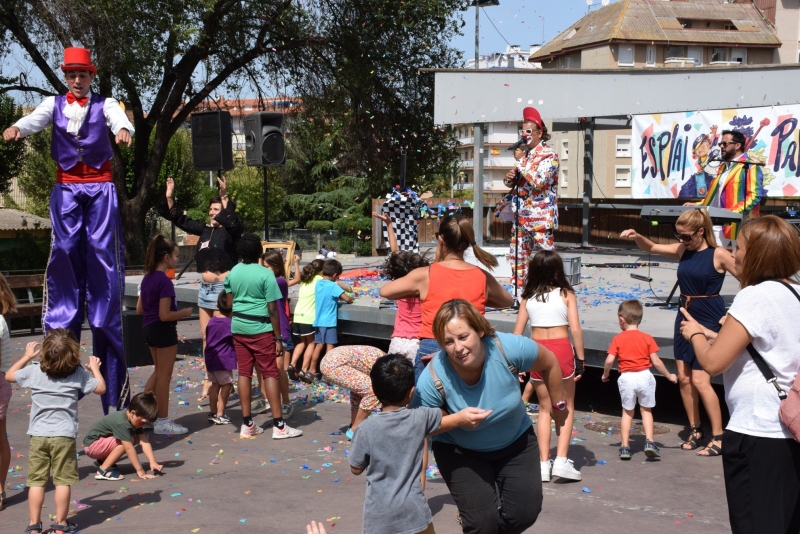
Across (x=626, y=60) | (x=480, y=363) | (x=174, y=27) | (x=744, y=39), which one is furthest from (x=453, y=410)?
(x=744, y=39)

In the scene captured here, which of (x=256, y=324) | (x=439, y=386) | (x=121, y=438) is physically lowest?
(x=121, y=438)

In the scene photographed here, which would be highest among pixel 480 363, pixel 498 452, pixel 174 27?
pixel 174 27

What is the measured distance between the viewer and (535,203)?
8.98 metres

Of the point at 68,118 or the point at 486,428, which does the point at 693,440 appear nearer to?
the point at 486,428

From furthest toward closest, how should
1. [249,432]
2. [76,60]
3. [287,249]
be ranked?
[287,249] → [249,432] → [76,60]

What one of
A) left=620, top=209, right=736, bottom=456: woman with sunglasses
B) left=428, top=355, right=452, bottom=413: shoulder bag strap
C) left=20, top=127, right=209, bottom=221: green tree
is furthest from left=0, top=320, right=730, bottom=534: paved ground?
left=20, top=127, right=209, bottom=221: green tree

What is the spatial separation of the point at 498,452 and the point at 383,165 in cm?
1602

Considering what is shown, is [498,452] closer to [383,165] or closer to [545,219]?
[545,219]

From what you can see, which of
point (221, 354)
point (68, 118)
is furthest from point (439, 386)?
point (221, 354)

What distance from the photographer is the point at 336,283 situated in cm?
1011

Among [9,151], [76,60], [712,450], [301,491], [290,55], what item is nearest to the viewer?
[301,491]

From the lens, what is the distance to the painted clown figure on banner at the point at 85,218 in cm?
668

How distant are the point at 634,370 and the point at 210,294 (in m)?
4.31

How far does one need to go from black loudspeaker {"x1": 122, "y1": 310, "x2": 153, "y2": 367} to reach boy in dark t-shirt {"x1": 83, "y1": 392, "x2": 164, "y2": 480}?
2314 millimetres
